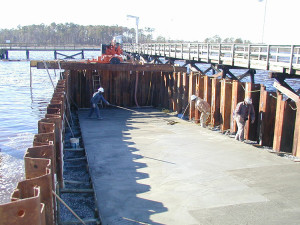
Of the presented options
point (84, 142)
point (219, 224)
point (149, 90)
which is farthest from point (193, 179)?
point (149, 90)

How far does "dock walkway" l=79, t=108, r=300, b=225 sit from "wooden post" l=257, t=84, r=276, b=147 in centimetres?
109

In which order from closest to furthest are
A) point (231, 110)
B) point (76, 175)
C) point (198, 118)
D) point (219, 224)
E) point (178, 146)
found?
point (219, 224) → point (76, 175) → point (178, 146) → point (231, 110) → point (198, 118)

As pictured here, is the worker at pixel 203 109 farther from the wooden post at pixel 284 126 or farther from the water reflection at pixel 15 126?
the water reflection at pixel 15 126

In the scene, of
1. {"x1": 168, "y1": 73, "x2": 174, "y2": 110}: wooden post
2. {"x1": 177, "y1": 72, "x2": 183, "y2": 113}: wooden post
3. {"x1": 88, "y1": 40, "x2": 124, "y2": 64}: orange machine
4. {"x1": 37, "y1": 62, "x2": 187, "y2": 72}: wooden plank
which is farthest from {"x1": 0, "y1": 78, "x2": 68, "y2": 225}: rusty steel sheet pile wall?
{"x1": 88, "y1": 40, "x2": 124, "y2": 64}: orange machine

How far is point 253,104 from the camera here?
1180 centimetres

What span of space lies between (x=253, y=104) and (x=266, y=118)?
0.85 metres

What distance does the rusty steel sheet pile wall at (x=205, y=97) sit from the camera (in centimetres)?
1045

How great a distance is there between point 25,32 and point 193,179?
20190cm

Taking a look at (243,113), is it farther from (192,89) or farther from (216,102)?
(192,89)

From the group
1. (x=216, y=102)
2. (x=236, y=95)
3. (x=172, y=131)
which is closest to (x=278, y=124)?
(x=236, y=95)

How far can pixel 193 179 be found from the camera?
299 inches

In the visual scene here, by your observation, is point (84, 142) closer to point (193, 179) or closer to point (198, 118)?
point (193, 179)

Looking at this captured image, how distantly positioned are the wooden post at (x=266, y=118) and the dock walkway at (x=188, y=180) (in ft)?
3.58

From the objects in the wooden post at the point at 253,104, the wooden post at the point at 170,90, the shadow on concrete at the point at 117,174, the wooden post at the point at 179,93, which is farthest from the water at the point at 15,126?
the wooden post at the point at 253,104
